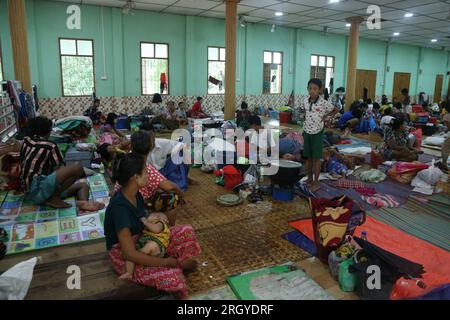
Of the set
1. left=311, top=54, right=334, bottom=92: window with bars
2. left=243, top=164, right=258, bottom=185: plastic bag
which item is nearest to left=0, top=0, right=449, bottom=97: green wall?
left=311, top=54, right=334, bottom=92: window with bars

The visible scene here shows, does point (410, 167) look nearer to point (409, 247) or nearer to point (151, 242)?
point (409, 247)

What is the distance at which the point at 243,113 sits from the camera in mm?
8578

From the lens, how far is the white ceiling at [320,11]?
9.63 metres

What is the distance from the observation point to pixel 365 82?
1644 cm

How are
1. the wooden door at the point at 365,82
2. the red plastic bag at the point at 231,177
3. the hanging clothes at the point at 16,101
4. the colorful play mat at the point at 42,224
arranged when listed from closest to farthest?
the colorful play mat at the point at 42,224 → the red plastic bag at the point at 231,177 → the hanging clothes at the point at 16,101 → the wooden door at the point at 365,82

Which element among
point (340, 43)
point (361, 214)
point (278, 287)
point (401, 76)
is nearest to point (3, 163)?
point (278, 287)

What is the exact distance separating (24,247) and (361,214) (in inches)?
119

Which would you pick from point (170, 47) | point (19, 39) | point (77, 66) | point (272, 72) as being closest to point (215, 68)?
point (170, 47)

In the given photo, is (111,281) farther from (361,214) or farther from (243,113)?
(243,113)

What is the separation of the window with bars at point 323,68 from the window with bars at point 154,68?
260 inches

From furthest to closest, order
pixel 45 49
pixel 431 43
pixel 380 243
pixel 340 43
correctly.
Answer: pixel 431 43
pixel 340 43
pixel 45 49
pixel 380 243

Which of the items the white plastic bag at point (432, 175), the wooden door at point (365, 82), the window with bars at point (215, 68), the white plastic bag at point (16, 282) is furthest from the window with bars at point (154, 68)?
the white plastic bag at point (16, 282)

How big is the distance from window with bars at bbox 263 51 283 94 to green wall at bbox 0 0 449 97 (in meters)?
0.21

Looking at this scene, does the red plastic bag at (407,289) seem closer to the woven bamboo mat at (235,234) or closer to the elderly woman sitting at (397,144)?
the woven bamboo mat at (235,234)
